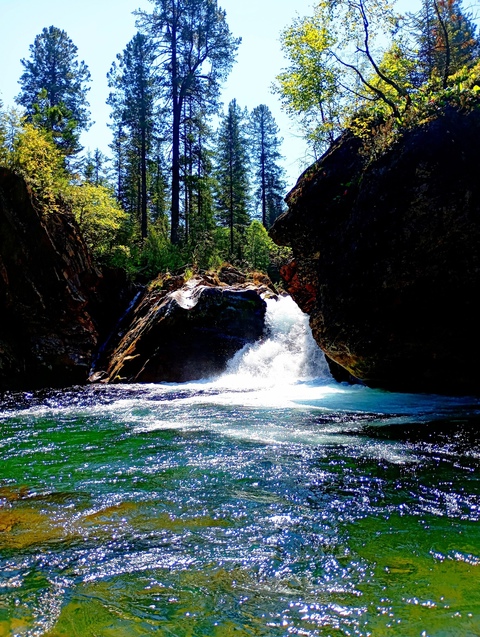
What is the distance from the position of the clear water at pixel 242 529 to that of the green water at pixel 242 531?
0.6 inches

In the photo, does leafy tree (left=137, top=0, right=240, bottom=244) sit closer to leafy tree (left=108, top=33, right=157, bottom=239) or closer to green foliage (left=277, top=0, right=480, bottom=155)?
leafy tree (left=108, top=33, right=157, bottom=239)

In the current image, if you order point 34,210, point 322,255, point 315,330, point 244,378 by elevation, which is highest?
point 34,210

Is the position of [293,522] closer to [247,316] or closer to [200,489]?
[200,489]

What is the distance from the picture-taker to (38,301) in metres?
15.8

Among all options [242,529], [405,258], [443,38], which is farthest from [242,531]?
[443,38]

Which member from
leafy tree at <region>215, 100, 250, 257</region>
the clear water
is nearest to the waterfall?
the clear water

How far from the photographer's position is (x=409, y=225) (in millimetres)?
9828

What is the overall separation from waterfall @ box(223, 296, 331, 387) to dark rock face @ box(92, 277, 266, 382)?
17.7 inches

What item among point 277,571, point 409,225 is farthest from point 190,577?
point 409,225

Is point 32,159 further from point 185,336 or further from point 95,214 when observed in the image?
point 185,336

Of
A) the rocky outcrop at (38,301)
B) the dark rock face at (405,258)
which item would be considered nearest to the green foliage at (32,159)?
the rocky outcrop at (38,301)

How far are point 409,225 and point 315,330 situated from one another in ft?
12.5

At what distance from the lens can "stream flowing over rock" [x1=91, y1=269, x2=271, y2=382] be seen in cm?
1658

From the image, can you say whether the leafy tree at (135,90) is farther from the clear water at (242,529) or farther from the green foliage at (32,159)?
the clear water at (242,529)
